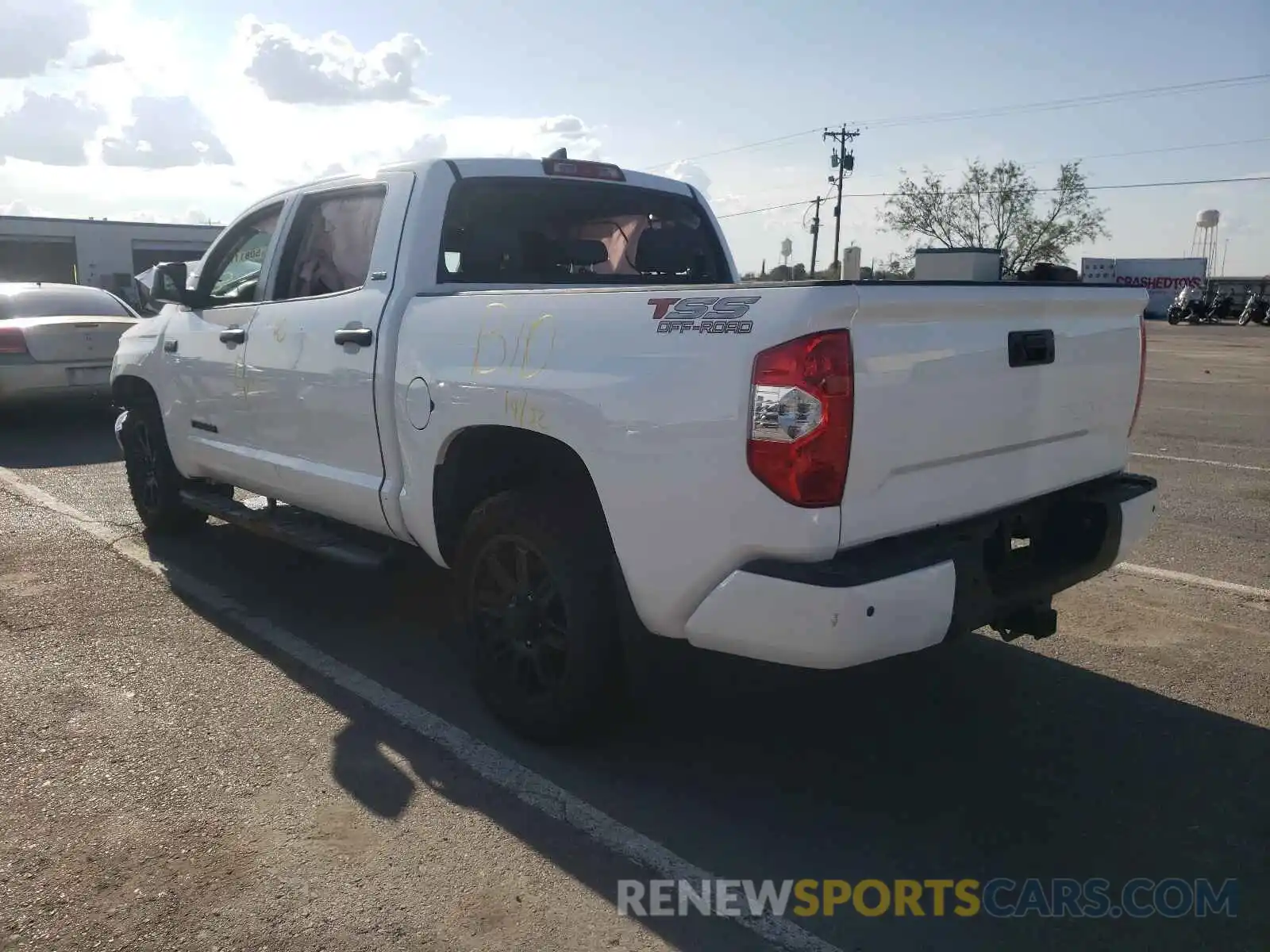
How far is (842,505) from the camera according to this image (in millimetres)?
2703

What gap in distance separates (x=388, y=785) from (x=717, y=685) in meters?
1.33

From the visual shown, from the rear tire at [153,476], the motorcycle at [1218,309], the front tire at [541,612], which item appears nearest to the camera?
the front tire at [541,612]

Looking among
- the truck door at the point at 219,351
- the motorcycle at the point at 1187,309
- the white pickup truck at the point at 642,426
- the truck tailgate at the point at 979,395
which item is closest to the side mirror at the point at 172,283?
the truck door at the point at 219,351

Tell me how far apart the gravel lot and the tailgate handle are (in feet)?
4.37

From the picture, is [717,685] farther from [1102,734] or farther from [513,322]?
[513,322]

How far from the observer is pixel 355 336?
13.5ft

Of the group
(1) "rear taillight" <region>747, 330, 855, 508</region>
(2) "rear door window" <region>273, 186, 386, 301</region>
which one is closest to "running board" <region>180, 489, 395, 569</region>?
(2) "rear door window" <region>273, 186, 386, 301</region>

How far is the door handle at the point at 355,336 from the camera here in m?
4.05

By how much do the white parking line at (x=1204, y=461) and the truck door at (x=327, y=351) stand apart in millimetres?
7171

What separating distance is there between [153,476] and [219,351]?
4.66ft

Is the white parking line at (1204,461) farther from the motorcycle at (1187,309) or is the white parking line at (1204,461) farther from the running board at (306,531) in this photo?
the motorcycle at (1187,309)

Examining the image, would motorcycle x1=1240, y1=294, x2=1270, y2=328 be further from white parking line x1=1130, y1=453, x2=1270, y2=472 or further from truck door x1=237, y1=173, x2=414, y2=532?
truck door x1=237, y1=173, x2=414, y2=532

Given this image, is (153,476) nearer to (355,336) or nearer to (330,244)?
(330,244)

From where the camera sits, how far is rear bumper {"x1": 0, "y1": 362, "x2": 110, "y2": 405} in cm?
1009
